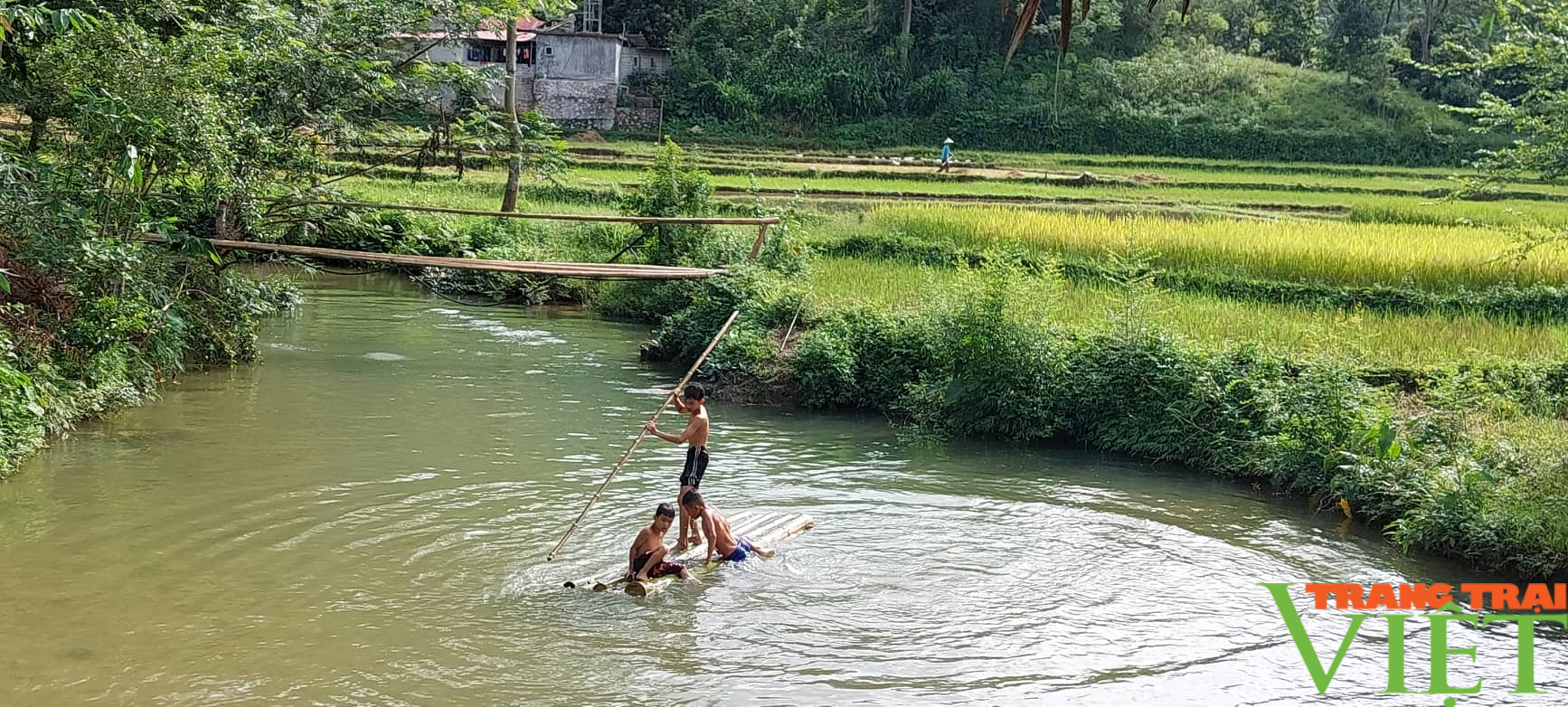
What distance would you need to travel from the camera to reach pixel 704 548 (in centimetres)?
680

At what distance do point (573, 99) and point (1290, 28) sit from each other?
71.3 feet

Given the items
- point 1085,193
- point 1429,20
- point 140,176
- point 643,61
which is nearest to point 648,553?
point 140,176

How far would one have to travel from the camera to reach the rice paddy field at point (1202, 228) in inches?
414

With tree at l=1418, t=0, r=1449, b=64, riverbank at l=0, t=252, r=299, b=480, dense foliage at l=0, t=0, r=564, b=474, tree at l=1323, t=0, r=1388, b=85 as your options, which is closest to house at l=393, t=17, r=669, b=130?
tree at l=1323, t=0, r=1388, b=85

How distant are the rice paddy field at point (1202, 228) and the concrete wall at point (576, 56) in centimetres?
505

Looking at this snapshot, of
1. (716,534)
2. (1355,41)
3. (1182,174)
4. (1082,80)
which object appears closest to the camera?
(716,534)

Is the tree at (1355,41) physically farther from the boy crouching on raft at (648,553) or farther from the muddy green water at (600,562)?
the boy crouching on raft at (648,553)

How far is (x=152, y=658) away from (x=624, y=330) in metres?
9.31

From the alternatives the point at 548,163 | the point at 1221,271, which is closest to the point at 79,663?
the point at 1221,271

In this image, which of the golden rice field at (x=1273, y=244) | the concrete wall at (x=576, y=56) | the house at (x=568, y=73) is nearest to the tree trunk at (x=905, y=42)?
the house at (x=568, y=73)

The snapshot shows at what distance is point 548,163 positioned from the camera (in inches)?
715

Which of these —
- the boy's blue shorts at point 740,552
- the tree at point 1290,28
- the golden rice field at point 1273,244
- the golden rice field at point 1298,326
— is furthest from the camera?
the tree at point 1290,28

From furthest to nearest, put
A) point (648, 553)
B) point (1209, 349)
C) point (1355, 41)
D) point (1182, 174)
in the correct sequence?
point (1355, 41), point (1182, 174), point (1209, 349), point (648, 553)

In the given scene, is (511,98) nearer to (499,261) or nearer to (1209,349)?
(499,261)
